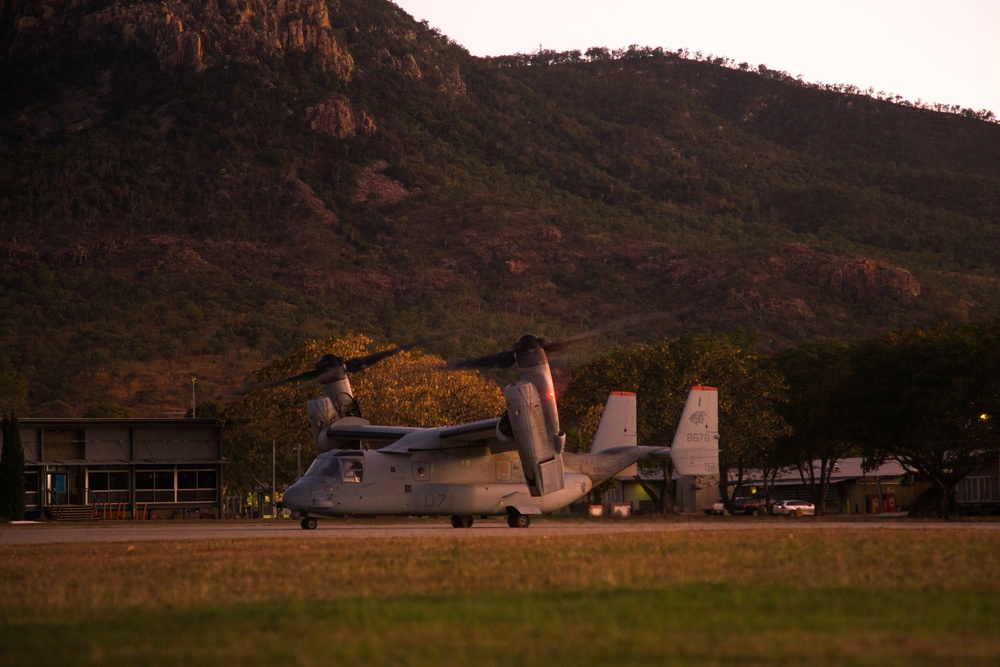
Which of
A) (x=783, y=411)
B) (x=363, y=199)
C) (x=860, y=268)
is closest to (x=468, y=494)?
(x=783, y=411)

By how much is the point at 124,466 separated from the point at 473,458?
39.0 metres

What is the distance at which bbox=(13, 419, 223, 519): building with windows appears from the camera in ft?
235

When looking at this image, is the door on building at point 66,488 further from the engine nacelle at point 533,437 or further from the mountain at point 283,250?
the engine nacelle at point 533,437

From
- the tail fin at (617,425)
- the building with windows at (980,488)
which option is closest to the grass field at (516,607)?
the tail fin at (617,425)

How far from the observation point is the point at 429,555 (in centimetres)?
2166

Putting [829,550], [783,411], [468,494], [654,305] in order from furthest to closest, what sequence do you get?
[654,305] → [783,411] → [468,494] → [829,550]

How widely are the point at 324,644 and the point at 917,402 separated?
5324 centimetres

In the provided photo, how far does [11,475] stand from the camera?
62.9m

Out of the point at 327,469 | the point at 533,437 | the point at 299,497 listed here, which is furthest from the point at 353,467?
the point at 533,437

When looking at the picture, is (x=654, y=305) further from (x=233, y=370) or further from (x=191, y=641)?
(x=191, y=641)

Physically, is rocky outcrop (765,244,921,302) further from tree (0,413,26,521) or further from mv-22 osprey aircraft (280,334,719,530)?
mv-22 osprey aircraft (280,334,719,530)

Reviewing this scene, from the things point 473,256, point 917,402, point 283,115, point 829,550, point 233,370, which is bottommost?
point 829,550

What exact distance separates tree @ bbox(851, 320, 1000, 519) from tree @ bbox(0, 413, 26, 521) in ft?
142

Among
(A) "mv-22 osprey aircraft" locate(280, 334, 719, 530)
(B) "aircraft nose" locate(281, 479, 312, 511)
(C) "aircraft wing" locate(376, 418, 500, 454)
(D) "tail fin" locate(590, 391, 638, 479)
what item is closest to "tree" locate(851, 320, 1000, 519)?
(D) "tail fin" locate(590, 391, 638, 479)
